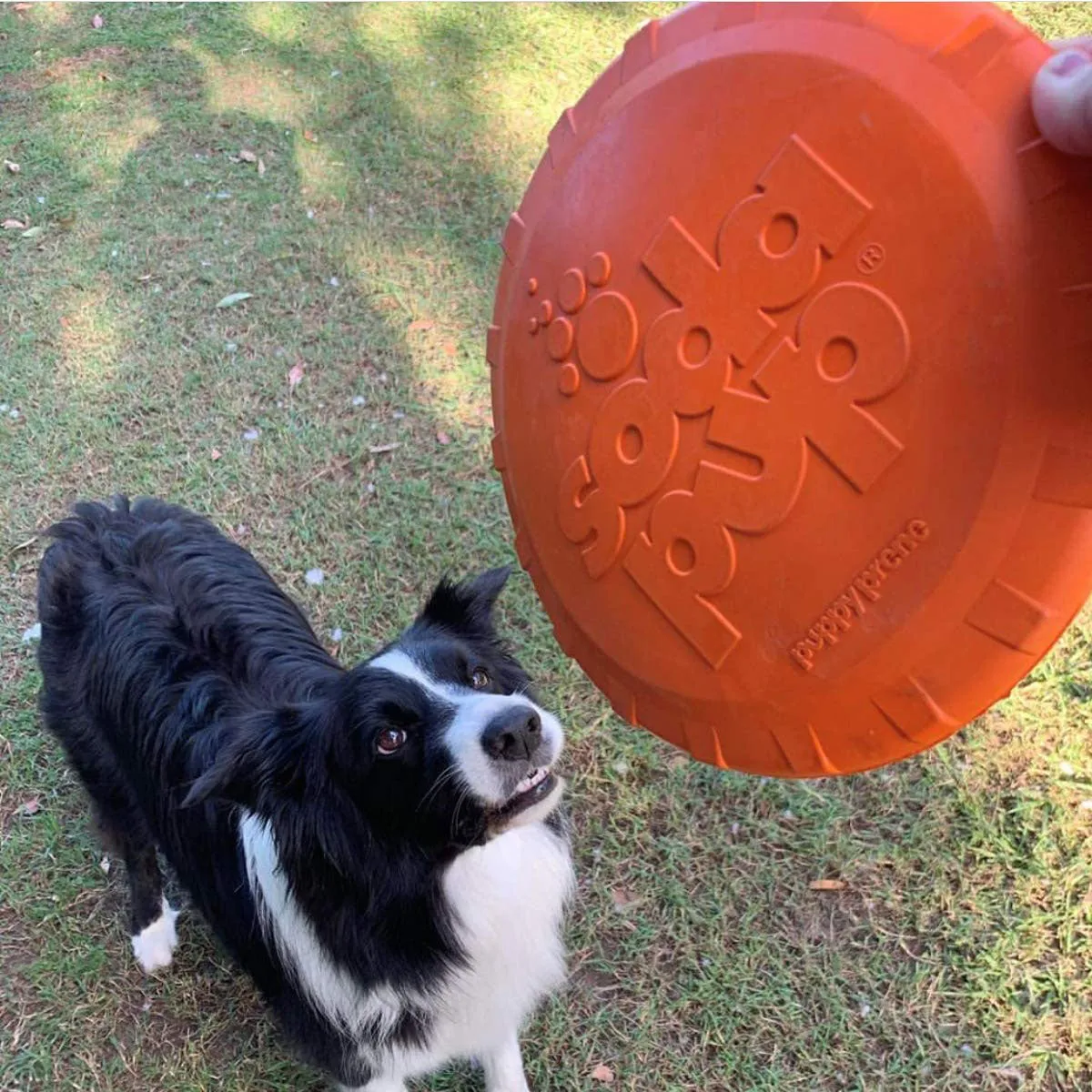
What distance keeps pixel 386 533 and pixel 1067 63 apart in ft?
10.9

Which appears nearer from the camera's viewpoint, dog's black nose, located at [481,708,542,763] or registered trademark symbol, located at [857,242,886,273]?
registered trademark symbol, located at [857,242,886,273]

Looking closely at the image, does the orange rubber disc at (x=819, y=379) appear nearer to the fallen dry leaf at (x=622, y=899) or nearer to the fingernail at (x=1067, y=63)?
the fingernail at (x=1067, y=63)

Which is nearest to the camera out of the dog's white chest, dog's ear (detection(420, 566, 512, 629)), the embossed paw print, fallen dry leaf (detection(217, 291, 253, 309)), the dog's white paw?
the embossed paw print

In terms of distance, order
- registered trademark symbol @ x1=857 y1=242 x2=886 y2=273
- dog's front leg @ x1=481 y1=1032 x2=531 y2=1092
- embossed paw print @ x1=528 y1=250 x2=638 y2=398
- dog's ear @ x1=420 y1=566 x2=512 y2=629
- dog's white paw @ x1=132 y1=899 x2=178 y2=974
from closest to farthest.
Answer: registered trademark symbol @ x1=857 y1=242 x2=886 y2=273 → embossed paw print @ x1=528 y1=250 x2=638 y2=398 → dog's ear @ x1=420 y1=566 x2=512 y2=629 → dog's front leg @ x1=481 y1=1032 x2=531 y2=1092 → dog's white paw @ x1=132 y1=899 x2=178 y2=974

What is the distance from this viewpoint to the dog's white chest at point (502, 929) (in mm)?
2418

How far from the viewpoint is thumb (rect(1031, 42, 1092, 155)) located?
1.37 metres

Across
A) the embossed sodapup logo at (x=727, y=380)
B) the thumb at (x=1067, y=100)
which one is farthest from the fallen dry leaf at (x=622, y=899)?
the thumb at (x=1067, y=100)

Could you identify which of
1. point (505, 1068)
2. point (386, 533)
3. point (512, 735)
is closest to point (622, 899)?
point (505, 1068)

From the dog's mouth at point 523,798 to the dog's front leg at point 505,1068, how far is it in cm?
92

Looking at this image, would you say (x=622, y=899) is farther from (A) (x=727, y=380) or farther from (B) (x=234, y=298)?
(B) (x=234, y=298)

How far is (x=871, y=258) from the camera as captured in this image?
64.6 inches

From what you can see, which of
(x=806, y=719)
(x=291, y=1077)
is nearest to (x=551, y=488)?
(x=806, y=719)

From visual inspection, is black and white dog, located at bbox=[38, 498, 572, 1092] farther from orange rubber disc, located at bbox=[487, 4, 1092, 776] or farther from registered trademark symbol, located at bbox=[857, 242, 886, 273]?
registered trademark symbol, located at bbox=[857, 242, 886, 273]

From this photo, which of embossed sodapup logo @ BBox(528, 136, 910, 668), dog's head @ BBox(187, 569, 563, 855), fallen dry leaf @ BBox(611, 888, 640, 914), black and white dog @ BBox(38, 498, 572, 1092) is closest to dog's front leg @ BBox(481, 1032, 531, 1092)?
black and white dog @ BBox(38, 498, 572, 1092)
